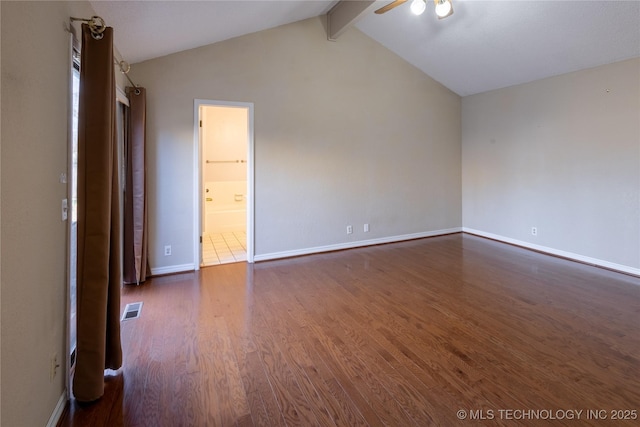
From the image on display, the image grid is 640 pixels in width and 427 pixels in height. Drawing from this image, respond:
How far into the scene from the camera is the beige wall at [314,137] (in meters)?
3.90

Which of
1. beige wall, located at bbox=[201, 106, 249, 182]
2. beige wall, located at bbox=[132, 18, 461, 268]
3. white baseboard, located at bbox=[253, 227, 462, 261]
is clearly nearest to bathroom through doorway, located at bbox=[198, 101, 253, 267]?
beige wall, located at bbox=[201, 106, 249, 182]

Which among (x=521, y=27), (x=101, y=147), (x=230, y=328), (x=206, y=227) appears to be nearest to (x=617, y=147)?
(x=521, y=27)

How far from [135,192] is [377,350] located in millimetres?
2975

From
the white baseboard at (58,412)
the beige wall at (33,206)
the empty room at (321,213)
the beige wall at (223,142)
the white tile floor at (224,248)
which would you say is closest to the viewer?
the beige wall at (33,206)

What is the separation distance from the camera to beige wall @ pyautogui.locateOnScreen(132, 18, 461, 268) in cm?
390

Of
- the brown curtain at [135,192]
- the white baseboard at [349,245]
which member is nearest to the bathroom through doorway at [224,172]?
the white baseboard at [349,245]

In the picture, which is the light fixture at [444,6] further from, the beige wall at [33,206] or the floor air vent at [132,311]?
the floor air vent at [132,311]

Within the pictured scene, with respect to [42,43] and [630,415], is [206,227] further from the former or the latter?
[630,415]

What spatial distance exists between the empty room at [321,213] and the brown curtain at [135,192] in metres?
0.02

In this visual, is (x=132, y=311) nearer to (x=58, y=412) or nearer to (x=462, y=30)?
(x=58, y=412)

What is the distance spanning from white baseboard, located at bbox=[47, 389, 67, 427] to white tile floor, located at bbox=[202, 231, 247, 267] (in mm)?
2547

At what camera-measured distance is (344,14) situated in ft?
13.9

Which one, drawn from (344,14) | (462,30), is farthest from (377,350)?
(462,30)

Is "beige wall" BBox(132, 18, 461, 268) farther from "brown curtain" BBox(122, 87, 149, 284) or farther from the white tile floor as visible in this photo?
the white tile floor
